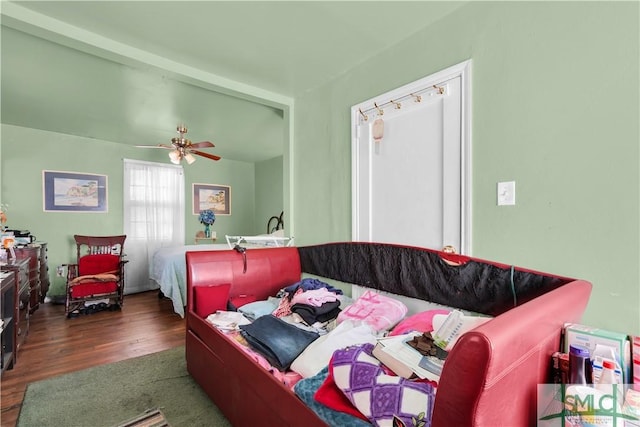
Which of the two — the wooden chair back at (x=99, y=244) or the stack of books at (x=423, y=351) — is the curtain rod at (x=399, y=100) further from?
the wooden chair back at (x=99, y=244)

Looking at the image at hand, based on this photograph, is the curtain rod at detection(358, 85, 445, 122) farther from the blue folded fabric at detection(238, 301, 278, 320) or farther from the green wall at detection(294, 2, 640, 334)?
the blue folded fabric at detection(238, 301, 278, 320)

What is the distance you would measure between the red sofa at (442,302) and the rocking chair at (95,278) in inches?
93.3

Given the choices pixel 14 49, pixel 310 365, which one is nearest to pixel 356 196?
pixel 310 365

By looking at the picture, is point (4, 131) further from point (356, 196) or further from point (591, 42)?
point (591, 42)

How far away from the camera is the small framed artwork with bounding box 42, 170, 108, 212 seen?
13.8ft

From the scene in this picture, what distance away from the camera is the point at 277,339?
1.57m

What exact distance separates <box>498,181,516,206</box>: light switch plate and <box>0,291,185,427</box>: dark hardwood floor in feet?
9.21

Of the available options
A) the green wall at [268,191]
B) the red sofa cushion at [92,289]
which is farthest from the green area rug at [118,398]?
the green wall at [268,191]

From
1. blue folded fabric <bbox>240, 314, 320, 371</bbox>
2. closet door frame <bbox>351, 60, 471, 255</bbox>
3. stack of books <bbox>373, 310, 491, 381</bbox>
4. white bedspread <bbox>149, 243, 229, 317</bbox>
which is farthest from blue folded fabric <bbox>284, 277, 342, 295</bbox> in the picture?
white bedspread <bbox>149, 243, 229, 317</bbox>

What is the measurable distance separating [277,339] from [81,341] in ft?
7.96

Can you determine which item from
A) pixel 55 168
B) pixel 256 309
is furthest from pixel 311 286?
pixel 55 168

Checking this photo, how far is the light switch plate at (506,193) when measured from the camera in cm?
155

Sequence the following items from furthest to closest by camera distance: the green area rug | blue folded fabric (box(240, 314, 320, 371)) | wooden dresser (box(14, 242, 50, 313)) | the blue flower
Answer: the blue flower → wooden dresser (box(14, 242, 50, 313)) → the green area rug → blue folded fabric (box(240, 314, 320, 371))

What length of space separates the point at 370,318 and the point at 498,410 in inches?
46.1
